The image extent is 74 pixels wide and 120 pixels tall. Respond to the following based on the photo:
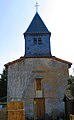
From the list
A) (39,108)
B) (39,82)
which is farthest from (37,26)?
(39,108)

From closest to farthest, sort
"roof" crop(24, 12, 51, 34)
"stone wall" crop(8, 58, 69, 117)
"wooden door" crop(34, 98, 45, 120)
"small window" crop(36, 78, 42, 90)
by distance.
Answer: "wooden door" crop(34, 98, 45, 120) → "stone wall" crop(8, 58, 69, 117) → "small window" crop(36, 78, 42, 90) → "roof" crop(24, 12, 51, 34)

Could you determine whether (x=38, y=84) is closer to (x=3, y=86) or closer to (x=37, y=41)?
(x=37, y=41)

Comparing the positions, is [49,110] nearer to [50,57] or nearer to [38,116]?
[38,116]

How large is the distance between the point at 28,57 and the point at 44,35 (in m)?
3.42

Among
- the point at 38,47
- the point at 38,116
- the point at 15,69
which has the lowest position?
the point at 38,116

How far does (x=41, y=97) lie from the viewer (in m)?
26.4

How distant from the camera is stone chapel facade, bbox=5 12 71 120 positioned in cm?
2608

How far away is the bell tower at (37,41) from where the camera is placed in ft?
92.2

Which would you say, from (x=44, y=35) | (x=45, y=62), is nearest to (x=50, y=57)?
A: (x=45, y=62)

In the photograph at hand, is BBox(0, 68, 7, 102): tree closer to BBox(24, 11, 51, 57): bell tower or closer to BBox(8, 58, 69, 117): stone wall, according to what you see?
BBox(24, 11, 51, 57): bell tower

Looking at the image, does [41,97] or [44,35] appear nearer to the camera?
[41,97]

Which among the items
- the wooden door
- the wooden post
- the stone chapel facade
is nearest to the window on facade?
the stone chapel facade

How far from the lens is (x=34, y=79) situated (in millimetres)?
26844

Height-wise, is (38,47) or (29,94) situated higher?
(38,47)
